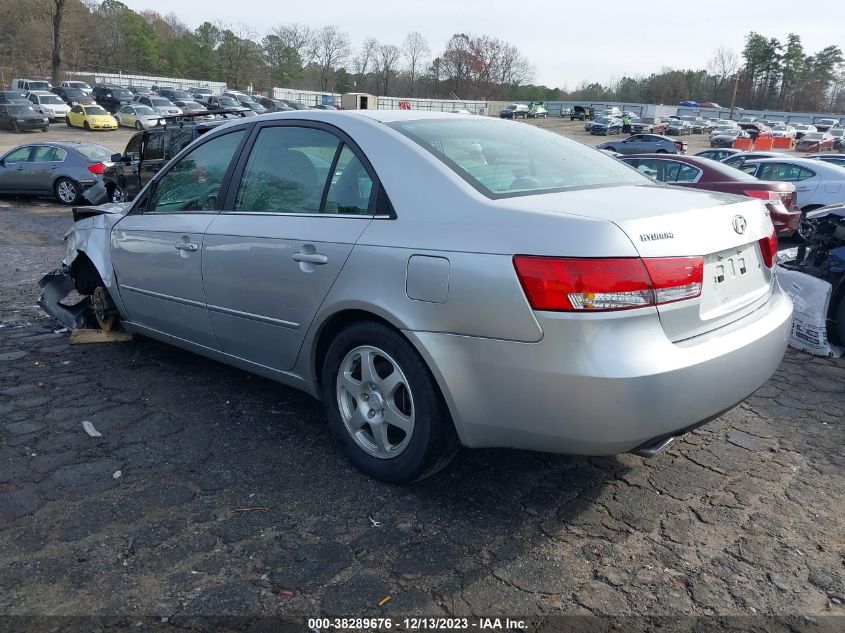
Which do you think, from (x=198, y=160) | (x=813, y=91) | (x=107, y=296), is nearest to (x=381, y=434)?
(x=198, y=160)

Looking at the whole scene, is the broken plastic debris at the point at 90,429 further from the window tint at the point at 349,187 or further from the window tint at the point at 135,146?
the window tint at the point at 135,146

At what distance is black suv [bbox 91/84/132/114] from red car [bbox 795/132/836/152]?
157 feet

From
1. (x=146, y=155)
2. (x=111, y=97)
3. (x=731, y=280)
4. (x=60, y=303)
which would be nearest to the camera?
(x=731, y=280)

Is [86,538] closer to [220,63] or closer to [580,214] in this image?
[580,214]

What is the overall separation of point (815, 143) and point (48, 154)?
164ft

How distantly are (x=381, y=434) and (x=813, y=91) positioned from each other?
409ft

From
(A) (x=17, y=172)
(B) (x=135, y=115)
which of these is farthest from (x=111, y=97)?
(A) (x=17, y=172)

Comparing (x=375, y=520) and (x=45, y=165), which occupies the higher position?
(x=45, y=165)

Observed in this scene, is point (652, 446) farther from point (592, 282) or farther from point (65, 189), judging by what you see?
point (65, 189)

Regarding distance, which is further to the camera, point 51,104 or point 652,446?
point 51,104

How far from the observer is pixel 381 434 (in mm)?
3074

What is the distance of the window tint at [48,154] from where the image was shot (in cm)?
1461

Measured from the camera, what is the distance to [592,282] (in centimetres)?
237

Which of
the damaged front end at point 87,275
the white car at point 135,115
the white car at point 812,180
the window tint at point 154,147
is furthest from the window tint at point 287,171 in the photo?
the white car at point 135,115
